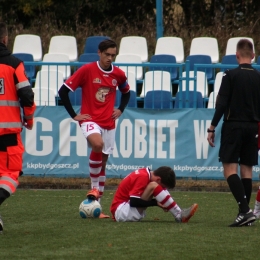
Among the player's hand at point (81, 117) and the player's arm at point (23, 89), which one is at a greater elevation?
the player's arm at point (23, 89)

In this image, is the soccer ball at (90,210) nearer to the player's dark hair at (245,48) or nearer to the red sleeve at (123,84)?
the red sleeve at (123,84)

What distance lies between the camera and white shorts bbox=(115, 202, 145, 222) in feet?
32.1

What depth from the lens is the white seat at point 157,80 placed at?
15906mm

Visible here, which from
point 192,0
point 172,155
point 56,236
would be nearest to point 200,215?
point 56,236

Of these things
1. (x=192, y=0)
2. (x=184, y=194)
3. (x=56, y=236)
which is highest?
(x=192, y=0)

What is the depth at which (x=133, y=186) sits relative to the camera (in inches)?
381

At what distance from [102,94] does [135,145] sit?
14.2ft

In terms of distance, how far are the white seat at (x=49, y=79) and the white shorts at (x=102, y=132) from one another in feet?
17.8

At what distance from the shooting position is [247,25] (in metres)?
25.8

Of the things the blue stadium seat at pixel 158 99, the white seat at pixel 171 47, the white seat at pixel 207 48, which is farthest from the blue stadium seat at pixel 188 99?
the white seat at pixel 207 48

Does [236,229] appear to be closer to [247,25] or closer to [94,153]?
[94,153]

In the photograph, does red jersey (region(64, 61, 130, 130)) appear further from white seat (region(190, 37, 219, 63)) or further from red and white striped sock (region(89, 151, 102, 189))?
white seat (region(190, 37, 219, 63))

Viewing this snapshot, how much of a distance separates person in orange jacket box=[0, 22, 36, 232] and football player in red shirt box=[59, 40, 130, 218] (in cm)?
213

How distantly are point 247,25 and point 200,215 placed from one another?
51.3 ft
